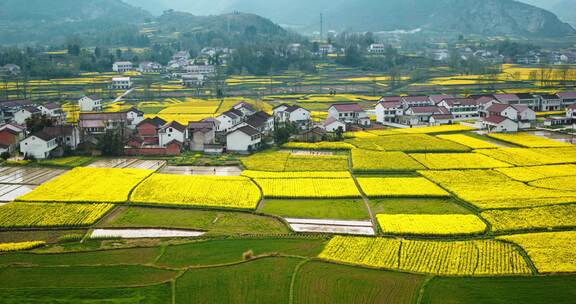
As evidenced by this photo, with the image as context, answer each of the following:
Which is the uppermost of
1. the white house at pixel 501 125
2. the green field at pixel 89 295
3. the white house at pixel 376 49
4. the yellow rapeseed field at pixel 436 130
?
the white house at pixel 376 49

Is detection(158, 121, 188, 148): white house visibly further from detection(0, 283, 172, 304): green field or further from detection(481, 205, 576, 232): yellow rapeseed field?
detection(481, 205, 576, 232): yellow rapeseed field

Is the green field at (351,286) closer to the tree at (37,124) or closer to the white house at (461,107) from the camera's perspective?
the tree at (37,124)

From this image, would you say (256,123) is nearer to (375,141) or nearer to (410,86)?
(375,141)

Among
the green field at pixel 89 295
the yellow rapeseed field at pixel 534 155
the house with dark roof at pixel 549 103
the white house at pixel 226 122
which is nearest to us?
the green field at pixel 89 295

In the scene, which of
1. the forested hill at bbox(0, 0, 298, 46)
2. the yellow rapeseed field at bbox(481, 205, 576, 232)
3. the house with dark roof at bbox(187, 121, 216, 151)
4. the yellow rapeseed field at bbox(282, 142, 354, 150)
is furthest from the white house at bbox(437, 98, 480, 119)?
the forested hill at bbox(0, 0, 298, 46)

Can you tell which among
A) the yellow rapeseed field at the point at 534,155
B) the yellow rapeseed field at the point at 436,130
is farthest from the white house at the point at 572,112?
the yellow rapeseed field at the point at 534,155

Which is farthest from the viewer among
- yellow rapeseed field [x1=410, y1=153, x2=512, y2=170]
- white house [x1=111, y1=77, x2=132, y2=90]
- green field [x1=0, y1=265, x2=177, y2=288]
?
white house [x1=111, y1=77, x2=132, y2=90]
